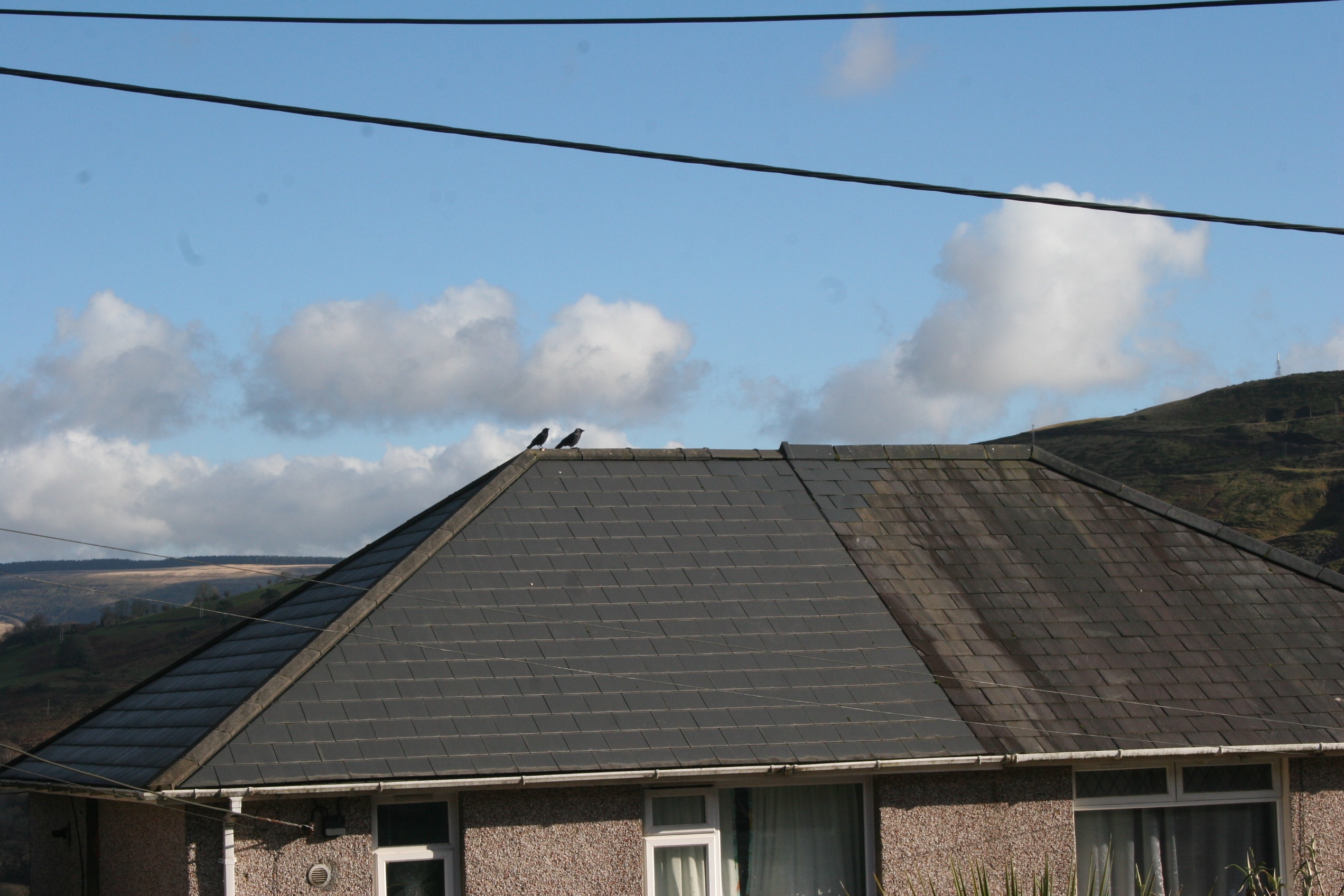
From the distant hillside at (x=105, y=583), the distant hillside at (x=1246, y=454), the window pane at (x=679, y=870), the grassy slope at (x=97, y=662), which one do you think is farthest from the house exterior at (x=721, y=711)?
the distant hillside at (x=105, y=583)

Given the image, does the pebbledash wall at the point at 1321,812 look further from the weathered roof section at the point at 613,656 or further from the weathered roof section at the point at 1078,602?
the weathered roof section at the point at 613,656

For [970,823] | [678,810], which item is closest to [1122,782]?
[970,823]

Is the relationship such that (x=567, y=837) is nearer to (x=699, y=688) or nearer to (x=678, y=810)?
(x=678, y=810)

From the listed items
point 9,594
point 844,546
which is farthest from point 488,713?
point 9,594

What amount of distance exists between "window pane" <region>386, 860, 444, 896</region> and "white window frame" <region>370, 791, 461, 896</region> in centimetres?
4

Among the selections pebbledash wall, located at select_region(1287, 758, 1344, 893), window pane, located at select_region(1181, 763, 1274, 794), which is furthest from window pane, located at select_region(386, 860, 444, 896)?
pebbledash wall, located at select_region(1287, 758, 1344, 893)

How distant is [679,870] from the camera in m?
11.3

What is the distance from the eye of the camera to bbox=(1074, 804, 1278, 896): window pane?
1233 cm

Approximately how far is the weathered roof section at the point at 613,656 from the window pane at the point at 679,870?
3.36ft

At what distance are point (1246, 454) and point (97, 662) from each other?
7090 cm

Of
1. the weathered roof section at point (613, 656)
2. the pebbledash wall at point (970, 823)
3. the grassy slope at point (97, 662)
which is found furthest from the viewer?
the grassy slope at point (97, 662)

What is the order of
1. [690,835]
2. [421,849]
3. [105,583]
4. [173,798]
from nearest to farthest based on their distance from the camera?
[173,798]
[421,849]
[690,835]
[105,583]

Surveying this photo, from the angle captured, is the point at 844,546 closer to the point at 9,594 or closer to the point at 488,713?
the point at 488,713

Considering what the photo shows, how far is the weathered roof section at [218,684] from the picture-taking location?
35.0 feet
